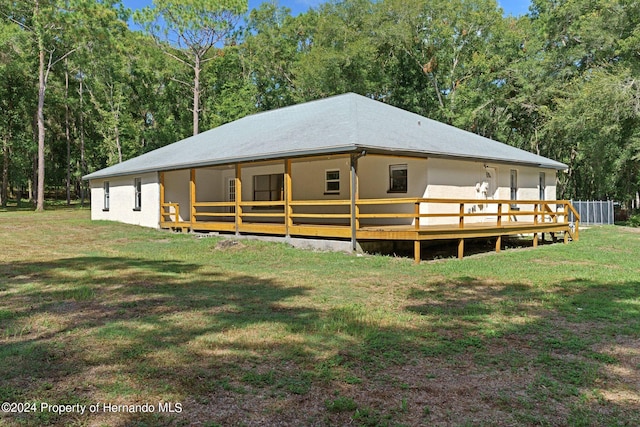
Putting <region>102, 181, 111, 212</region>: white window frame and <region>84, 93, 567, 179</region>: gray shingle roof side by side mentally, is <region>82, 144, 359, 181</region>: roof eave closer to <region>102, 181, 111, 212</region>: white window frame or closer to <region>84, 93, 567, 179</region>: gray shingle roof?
<region>84, 93, 567, 179</region>: gray shingle roof

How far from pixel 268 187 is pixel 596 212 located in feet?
62.6

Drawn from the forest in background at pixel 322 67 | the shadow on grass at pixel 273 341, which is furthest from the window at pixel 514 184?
the shadow on grass at pixel 273 341

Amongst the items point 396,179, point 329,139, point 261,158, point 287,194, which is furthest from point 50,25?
point 396,179

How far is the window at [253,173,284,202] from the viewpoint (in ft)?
63.5

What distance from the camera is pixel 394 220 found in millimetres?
15656

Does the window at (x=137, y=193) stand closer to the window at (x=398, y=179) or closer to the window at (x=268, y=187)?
the window at (x=268, y=187)

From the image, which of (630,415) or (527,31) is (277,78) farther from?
(630,415)

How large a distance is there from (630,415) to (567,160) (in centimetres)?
4167

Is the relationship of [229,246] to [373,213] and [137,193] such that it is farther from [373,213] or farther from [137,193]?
[137,193]

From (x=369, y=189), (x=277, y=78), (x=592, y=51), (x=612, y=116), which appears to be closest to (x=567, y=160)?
(x=592, y=51)

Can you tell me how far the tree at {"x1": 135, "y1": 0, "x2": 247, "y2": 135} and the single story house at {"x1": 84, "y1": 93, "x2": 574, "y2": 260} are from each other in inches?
504

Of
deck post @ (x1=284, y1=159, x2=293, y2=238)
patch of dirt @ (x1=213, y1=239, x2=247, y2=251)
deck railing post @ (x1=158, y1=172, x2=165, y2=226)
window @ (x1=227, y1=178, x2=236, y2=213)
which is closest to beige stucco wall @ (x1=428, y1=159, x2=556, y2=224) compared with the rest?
deck post @ (x1=284, y1=159, x2=293, y2=238)

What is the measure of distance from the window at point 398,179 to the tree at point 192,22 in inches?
817

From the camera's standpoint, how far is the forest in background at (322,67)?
28188mm
